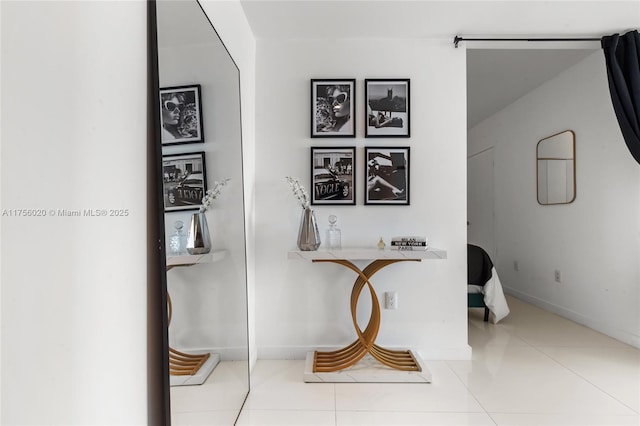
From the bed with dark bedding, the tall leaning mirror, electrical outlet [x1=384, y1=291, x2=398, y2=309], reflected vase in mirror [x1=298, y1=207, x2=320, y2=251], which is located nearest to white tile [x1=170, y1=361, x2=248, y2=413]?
the tall leaning mirror

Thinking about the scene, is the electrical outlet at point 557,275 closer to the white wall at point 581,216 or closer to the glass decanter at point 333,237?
the white wall at point 581,216

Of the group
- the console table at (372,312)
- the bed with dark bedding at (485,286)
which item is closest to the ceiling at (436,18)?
the console table at (372,312)

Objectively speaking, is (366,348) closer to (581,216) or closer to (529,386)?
(529,386)

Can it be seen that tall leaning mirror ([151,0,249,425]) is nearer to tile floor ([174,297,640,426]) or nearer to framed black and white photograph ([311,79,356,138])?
tile floor ([174,297,640,426])

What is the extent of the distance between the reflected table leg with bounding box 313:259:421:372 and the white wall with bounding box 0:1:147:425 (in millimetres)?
1454

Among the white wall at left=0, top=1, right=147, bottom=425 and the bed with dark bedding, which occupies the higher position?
the white wall at left=0, top=1, right=147, bottom=425

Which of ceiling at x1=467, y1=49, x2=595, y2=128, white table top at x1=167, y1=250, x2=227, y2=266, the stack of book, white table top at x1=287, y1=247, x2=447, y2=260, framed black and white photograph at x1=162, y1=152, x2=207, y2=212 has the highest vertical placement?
ceiling at x1=467, y1=49, x2=595, y2=128

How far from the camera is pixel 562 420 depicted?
1.81 meters

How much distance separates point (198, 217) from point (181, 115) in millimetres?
380

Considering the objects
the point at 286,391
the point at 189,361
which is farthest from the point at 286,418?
the point at 189,361

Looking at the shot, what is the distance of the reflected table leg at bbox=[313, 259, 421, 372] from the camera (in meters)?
2.34

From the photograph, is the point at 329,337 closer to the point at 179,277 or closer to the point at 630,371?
the point at 179,277

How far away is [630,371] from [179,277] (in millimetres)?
2851

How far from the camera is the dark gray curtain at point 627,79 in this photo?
258cm
